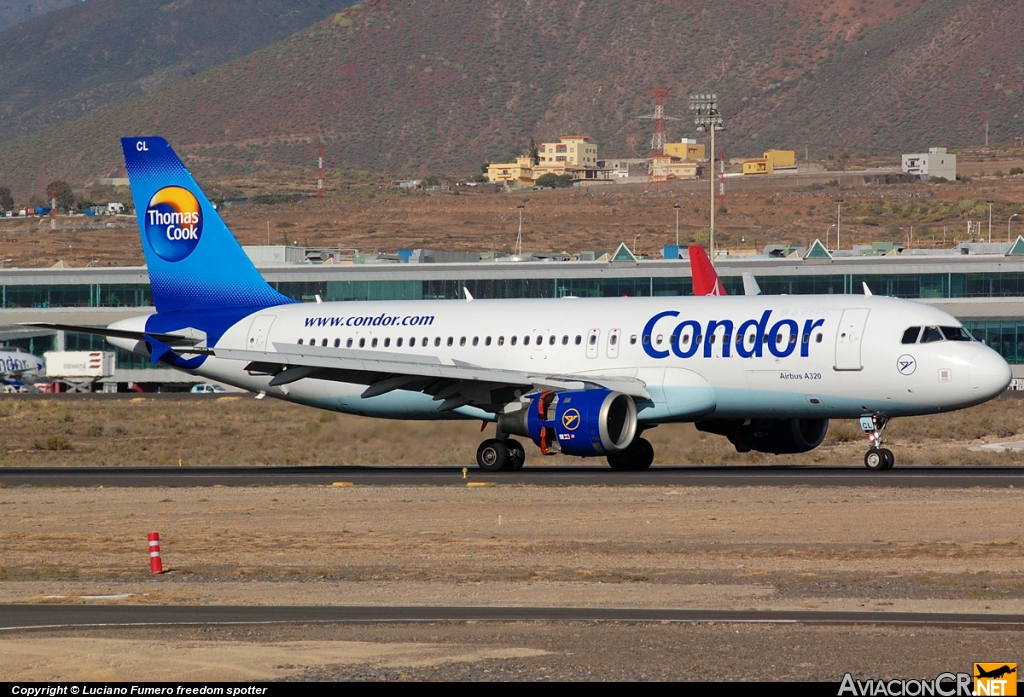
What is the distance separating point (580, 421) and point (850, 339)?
614 cm

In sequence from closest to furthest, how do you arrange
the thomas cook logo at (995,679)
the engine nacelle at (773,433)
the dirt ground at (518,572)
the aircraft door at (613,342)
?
the thomas cook logo at (995,679)
the dirt ground at (518,572)
the aircraft door at (613,342)
the engine nacelle at (773,433)

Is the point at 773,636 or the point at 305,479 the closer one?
the point at 773,636

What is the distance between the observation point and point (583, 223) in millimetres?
178875

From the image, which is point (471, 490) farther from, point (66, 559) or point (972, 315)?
point (972, 315)

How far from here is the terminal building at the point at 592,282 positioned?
3558 inches

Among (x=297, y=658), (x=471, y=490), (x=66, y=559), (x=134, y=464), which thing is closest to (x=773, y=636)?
(x=297, y=658)

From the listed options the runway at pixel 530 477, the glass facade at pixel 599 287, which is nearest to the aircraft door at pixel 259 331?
the runway at pixel 530 477

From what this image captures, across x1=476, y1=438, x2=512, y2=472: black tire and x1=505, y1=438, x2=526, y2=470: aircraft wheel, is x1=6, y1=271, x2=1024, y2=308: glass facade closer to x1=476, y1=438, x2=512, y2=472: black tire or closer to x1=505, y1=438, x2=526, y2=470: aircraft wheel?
x1=505, y1=438, x2=526, y2=470: aircraft wheel

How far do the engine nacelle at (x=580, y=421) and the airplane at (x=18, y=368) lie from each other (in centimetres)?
7320

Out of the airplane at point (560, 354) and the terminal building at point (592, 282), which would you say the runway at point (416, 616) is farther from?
the terminal building at point (592, 282)

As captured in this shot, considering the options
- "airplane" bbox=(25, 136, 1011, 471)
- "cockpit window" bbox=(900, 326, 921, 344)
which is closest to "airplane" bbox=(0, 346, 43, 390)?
"airplane" bbox=(25, 136, 1011, 471)

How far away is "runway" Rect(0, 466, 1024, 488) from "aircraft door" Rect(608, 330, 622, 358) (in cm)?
275

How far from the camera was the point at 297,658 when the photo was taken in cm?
1390

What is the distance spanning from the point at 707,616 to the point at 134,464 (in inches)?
1231
